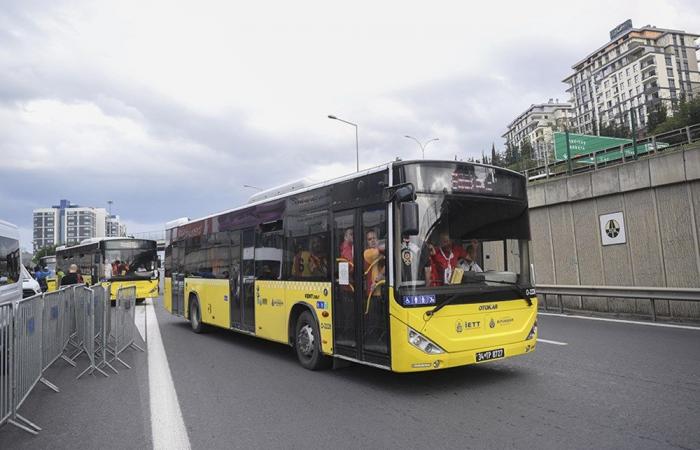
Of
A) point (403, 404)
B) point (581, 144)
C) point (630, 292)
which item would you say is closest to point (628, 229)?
point (630, 292)

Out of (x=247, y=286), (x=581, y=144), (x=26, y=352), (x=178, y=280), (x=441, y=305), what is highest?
(x=581, y=144)

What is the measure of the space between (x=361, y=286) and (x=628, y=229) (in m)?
11.0

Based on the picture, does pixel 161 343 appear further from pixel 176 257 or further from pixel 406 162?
pixel 406 162

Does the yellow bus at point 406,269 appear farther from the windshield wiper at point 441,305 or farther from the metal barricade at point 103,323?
the metal barricade at point 103,323

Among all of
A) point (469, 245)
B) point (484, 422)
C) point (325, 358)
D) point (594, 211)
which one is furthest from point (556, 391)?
point (594, 211)

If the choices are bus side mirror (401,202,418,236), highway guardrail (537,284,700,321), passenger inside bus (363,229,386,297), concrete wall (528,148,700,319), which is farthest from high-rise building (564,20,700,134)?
bus side mirror (401,202,418,236)

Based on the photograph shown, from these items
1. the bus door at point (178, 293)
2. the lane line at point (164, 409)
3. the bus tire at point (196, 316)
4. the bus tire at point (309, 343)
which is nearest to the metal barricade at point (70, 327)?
the lane line at point (164, 409)

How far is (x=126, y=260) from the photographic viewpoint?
2336 cm

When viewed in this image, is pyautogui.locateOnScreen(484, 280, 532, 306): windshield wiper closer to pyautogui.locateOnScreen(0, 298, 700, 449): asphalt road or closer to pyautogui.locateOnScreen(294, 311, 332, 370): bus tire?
pyautogui.locateOnScreen(0, 298, 700, 449): asphalt road

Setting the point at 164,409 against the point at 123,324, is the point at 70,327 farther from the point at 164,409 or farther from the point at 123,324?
the point at 164,409

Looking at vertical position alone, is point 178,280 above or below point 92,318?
above

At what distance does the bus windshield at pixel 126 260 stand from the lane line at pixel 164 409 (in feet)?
50.0

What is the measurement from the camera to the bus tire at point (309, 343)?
7520mm

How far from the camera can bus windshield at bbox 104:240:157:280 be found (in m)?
23.2
